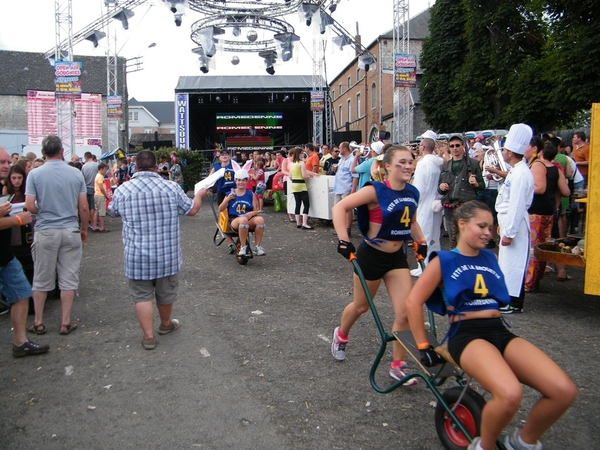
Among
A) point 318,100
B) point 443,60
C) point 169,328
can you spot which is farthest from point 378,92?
point 169,328

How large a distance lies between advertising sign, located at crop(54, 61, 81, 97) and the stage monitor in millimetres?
15613

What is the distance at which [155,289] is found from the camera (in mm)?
5453

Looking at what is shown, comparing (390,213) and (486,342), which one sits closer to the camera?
(486,342)

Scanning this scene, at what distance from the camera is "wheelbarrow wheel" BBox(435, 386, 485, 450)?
3078mm

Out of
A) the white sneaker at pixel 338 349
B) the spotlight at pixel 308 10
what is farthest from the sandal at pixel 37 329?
the spotlight at pixel 308 10

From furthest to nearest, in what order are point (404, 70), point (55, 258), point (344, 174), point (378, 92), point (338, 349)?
point (378, 92) < point (404, 70) < point (344, 174) < point (55, 258) < point (338, 349)

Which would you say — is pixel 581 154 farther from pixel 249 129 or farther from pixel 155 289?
pixel 249 129

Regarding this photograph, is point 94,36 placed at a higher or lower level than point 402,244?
higher

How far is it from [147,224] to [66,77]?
725 inches

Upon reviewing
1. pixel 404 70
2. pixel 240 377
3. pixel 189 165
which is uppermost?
pixel 404 70

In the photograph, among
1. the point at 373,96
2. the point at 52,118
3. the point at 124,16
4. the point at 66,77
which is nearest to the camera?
the point at 66,77

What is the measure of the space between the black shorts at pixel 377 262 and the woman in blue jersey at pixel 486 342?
3.04 ft

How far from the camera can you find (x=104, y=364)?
4875 mm

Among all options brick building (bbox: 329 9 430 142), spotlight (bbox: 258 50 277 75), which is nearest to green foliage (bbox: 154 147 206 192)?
spotlight (bbox: 258 50 277 75)
